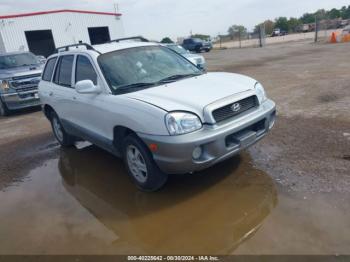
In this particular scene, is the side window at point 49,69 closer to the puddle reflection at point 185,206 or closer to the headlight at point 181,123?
the puddle reflection at point 185,206

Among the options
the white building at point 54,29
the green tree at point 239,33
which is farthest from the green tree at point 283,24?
the white building at point 54,29

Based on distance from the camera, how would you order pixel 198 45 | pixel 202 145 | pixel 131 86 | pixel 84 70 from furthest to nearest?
pixel 198 45, pixel 84 70, pixel 131 86, pixel 202 145

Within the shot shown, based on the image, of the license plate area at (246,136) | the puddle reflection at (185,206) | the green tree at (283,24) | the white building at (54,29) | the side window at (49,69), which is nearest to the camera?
the puddle reflection at (185,206)

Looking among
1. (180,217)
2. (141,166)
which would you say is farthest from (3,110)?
(180,217)

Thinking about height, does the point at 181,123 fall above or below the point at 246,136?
above

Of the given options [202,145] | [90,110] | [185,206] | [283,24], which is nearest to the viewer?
[202,145]

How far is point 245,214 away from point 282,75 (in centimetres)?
911

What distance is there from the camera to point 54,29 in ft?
87.2

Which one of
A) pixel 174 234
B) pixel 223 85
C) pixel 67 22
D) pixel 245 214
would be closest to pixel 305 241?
pixel 245 214

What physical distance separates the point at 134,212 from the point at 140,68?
77.0 inches

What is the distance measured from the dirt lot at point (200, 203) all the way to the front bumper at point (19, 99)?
181 inches

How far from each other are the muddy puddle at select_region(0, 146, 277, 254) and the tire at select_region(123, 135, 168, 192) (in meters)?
0.17

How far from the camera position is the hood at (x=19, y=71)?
33.2ft

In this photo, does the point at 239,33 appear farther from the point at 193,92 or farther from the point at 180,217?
the point at 180,217
